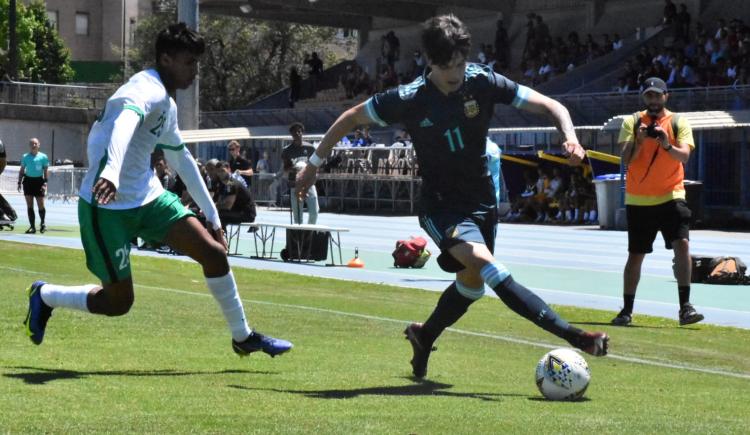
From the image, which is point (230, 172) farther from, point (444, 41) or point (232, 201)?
point (444, 41)

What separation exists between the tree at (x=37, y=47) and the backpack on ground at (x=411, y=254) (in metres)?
61.0

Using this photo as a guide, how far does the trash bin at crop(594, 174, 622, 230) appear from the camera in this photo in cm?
2927

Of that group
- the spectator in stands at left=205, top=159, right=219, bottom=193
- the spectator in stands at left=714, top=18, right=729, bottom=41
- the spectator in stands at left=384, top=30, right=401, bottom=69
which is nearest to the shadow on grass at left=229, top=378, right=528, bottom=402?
the spectator in stands at left=205, top=159, right=219, bottom=193

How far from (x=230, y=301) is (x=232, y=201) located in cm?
1450

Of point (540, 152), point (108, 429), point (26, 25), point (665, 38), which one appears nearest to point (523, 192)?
point (540, 152)

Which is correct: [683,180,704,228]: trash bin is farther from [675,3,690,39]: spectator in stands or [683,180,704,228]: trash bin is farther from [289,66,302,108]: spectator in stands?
[289,66,302,108]: spectator in stands

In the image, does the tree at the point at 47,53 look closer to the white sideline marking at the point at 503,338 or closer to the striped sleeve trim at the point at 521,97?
the white sideline marking at the point at 503,338

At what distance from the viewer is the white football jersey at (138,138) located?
7043 mm

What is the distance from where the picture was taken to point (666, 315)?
1324 centimetres

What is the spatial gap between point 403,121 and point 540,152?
991 inches

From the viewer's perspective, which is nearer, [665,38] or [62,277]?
[62,277]

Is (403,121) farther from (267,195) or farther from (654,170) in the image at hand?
(267,195)

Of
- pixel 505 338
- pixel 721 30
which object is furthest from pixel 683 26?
pixel 505 338

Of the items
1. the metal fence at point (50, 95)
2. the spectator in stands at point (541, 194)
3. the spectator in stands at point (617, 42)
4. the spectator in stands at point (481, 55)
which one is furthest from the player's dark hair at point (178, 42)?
the metal fence at point (50, 95)
